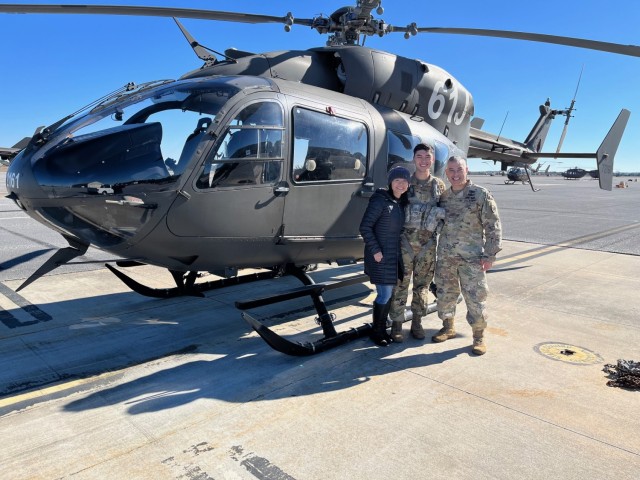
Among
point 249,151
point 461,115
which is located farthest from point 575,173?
point 249,151

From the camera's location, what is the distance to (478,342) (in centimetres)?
448

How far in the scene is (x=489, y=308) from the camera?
19.8 feet

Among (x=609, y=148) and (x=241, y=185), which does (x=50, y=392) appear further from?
(x=609, y=148)

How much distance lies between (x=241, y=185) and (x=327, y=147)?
3.60ft

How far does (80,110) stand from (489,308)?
5.19m

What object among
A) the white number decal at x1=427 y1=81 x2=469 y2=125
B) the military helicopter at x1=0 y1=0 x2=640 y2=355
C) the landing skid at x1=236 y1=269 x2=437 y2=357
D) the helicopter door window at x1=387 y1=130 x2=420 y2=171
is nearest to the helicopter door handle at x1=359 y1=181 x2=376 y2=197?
the military helicopter at x1=0 y1=0 x2=640 y2=355

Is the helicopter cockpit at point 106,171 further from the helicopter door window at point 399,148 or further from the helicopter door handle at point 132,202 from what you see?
the helicopter door window at point 399,148

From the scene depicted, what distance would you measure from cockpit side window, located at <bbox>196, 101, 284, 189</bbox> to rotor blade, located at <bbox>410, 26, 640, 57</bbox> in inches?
122

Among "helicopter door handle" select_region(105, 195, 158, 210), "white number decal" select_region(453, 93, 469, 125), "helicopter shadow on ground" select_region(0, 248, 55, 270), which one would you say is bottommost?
"helicopter shadow on ground" select_region(0, 248, 55, 270)

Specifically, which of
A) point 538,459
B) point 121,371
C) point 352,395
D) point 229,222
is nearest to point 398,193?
point 229,222

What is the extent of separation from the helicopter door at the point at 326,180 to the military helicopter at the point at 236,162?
15 millimetres

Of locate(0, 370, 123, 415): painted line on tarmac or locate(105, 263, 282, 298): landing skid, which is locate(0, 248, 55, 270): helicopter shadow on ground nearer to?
locate(105, 263, 282, 298): landing skid

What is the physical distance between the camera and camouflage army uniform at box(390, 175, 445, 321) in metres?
4.37

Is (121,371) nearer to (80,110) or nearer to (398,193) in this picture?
(80,110)
